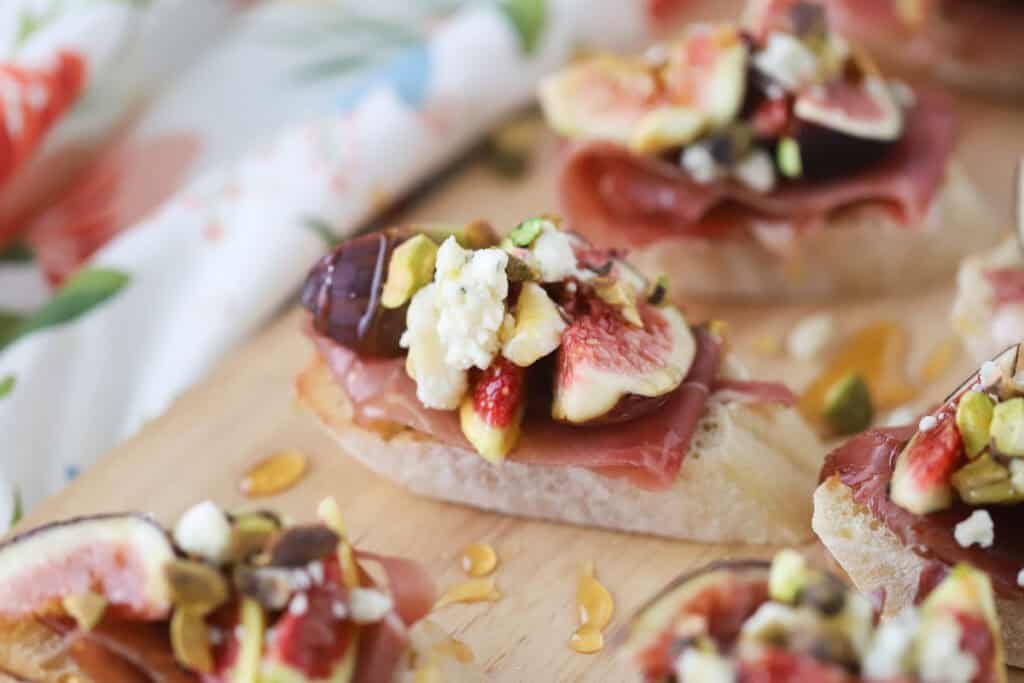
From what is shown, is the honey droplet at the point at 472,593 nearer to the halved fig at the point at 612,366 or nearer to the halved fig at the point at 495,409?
the halved fig at the point at 495,409

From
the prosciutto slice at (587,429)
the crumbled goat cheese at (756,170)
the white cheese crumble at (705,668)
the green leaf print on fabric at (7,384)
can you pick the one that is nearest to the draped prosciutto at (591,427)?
the prosciutto slice at (587,429)

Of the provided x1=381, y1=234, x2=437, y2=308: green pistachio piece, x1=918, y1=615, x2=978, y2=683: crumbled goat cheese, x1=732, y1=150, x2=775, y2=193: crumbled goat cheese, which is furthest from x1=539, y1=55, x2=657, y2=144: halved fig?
x1=918, y1=615, x2=978, y2=683: crumbled goat cheese

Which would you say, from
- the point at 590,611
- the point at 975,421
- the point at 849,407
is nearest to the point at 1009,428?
the point at 975,421

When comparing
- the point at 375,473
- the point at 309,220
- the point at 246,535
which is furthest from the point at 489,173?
the point at 246,535

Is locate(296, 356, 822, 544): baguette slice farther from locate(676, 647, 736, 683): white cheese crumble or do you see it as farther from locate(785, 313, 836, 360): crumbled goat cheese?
locate(676, 647, 736, 683): white cheese crumble

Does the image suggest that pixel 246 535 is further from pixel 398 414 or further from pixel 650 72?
pixel 650 72

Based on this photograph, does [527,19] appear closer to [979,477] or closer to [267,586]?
[979,477]

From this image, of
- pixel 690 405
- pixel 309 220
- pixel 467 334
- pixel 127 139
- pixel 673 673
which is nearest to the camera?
pixel 673 673
